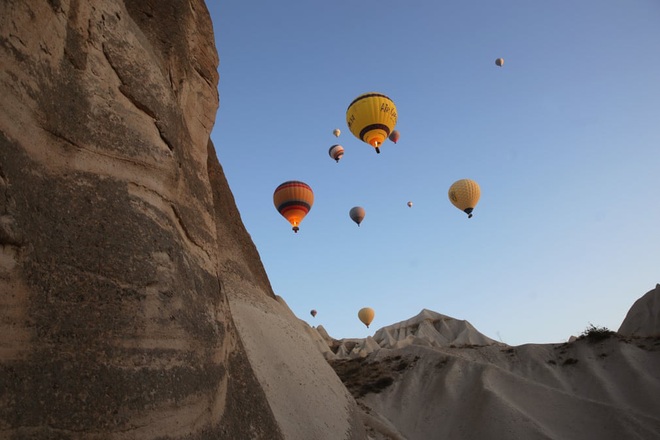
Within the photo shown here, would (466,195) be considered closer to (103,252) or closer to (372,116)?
(372,116)

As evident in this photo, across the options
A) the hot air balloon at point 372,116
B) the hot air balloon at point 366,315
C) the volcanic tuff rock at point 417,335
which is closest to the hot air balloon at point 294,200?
the hot air balloon at point 372,116

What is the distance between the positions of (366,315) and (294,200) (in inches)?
1273

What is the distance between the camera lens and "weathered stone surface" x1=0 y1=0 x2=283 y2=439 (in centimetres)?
307

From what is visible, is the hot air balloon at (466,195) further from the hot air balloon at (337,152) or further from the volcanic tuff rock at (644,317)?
the volcanic tuff rock at (644,317)

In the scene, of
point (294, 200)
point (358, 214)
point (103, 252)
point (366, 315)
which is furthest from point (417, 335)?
point (103, 252)

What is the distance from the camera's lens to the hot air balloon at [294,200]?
20.4m

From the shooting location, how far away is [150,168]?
446 cm

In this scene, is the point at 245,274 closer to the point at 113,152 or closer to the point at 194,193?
the point at 194,193

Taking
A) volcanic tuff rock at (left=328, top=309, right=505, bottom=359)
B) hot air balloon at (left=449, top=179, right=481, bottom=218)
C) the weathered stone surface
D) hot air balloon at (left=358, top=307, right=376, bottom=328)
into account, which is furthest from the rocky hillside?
hot air balloon at (left=358, top=307, right=376, bottom=328)

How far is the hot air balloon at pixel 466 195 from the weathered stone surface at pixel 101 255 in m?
23.5

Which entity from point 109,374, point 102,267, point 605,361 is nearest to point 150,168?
point 102,267

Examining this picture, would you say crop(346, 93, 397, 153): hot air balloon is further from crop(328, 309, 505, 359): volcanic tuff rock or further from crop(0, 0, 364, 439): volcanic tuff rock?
crop(328, 309, 505, 359): volcanic tuff rock

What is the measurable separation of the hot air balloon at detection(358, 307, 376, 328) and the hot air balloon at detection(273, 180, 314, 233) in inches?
1221

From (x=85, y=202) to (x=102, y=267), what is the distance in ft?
2.04
